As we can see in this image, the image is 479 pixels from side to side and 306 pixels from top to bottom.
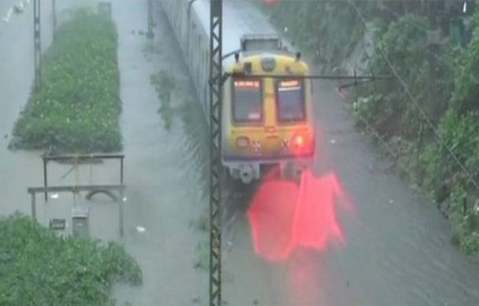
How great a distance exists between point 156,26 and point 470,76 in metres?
19.7

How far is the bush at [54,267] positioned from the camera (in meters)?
14.8

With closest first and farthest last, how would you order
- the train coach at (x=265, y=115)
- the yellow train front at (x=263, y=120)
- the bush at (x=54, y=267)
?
the bush at (x=54, y=267)
the train coach at (x=265, y=115)
the yellow train front at (x=263, y=120)

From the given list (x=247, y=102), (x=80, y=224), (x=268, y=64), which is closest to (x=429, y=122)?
(x=268, y=64)

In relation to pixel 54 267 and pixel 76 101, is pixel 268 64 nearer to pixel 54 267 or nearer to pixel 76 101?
pixel 54 267

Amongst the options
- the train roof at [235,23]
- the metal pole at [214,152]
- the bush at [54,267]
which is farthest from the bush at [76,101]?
the metal pole at [214,152]

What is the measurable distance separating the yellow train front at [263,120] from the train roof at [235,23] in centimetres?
33

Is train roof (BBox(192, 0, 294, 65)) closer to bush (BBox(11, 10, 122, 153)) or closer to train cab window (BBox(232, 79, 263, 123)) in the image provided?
train cab window (BBox(232, 79, 263, 123))

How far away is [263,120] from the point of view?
19797mm

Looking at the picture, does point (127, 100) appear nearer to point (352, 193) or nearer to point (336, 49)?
point (336, 49)

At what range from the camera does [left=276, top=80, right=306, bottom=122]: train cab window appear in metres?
19.9

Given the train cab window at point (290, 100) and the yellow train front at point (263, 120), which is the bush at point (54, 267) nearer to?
the yellow train front at point (263, 120)

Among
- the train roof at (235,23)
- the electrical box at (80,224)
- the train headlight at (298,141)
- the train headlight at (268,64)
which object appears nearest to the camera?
the electrical box at (80,224)

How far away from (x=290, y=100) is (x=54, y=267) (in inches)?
229

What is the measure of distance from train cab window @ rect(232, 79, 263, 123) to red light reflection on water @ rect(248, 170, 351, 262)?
1278 mm
